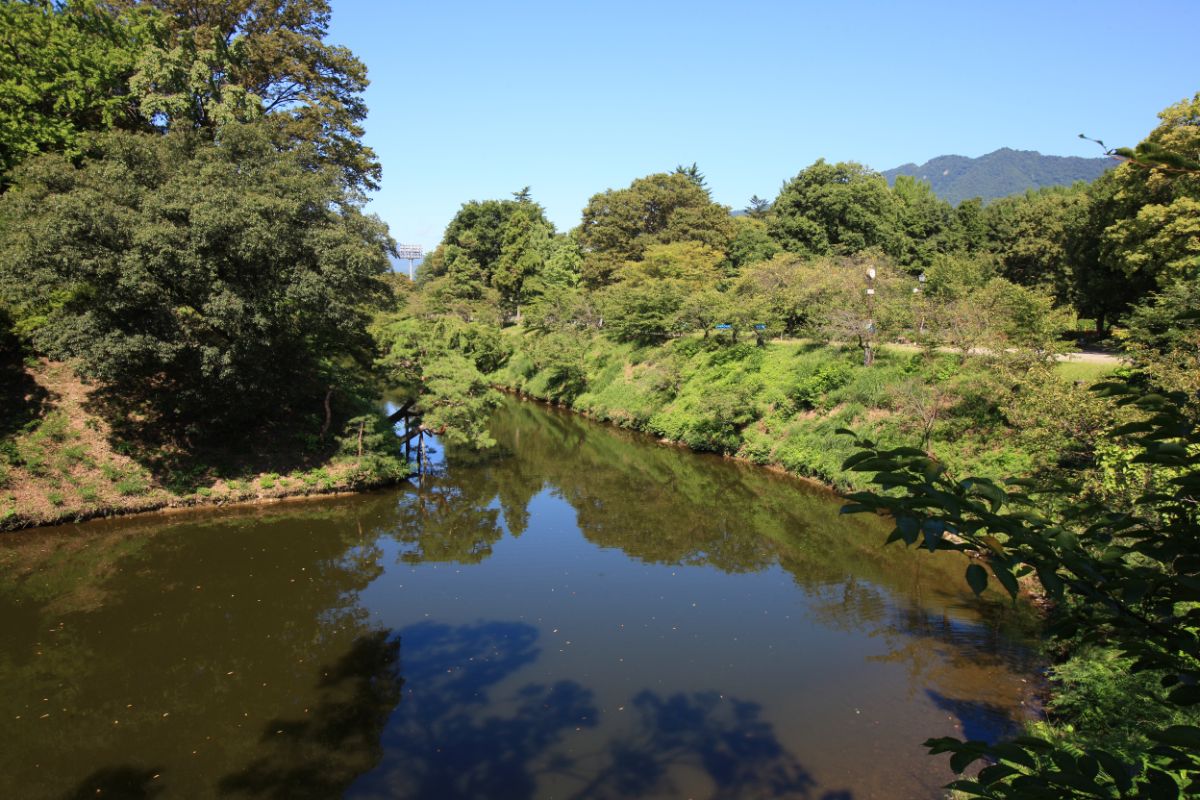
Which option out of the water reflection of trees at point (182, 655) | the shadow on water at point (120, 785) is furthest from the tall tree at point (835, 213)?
the shadow on water at point (120, 785)

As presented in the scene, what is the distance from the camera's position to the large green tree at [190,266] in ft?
48.9

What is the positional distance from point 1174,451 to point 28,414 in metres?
23.4

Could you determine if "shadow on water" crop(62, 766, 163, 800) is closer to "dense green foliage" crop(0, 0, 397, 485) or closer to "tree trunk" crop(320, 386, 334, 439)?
"dense green foliage" crop(0, 0, 397, 485)

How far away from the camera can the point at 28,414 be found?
58.5 feet

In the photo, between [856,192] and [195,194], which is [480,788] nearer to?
[195,194]

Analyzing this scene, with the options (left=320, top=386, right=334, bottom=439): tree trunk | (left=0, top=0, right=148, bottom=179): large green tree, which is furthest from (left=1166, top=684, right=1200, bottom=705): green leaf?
(left=0, top=0, right=148, bottom=179): large green tree

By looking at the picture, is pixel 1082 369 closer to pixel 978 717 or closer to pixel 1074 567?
pixel 978 717

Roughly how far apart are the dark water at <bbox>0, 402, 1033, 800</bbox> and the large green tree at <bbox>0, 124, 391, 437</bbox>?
13.4 feet

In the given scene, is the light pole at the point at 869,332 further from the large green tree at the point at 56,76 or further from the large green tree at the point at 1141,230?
the large green tree at the point at 56,76

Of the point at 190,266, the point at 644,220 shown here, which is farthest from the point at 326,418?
the point at 644,220

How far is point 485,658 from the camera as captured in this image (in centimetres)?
1084

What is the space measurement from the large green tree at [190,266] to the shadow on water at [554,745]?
10.7 meters

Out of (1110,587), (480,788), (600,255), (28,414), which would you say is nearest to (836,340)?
(480,788)

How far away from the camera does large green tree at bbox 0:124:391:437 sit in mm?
14914
